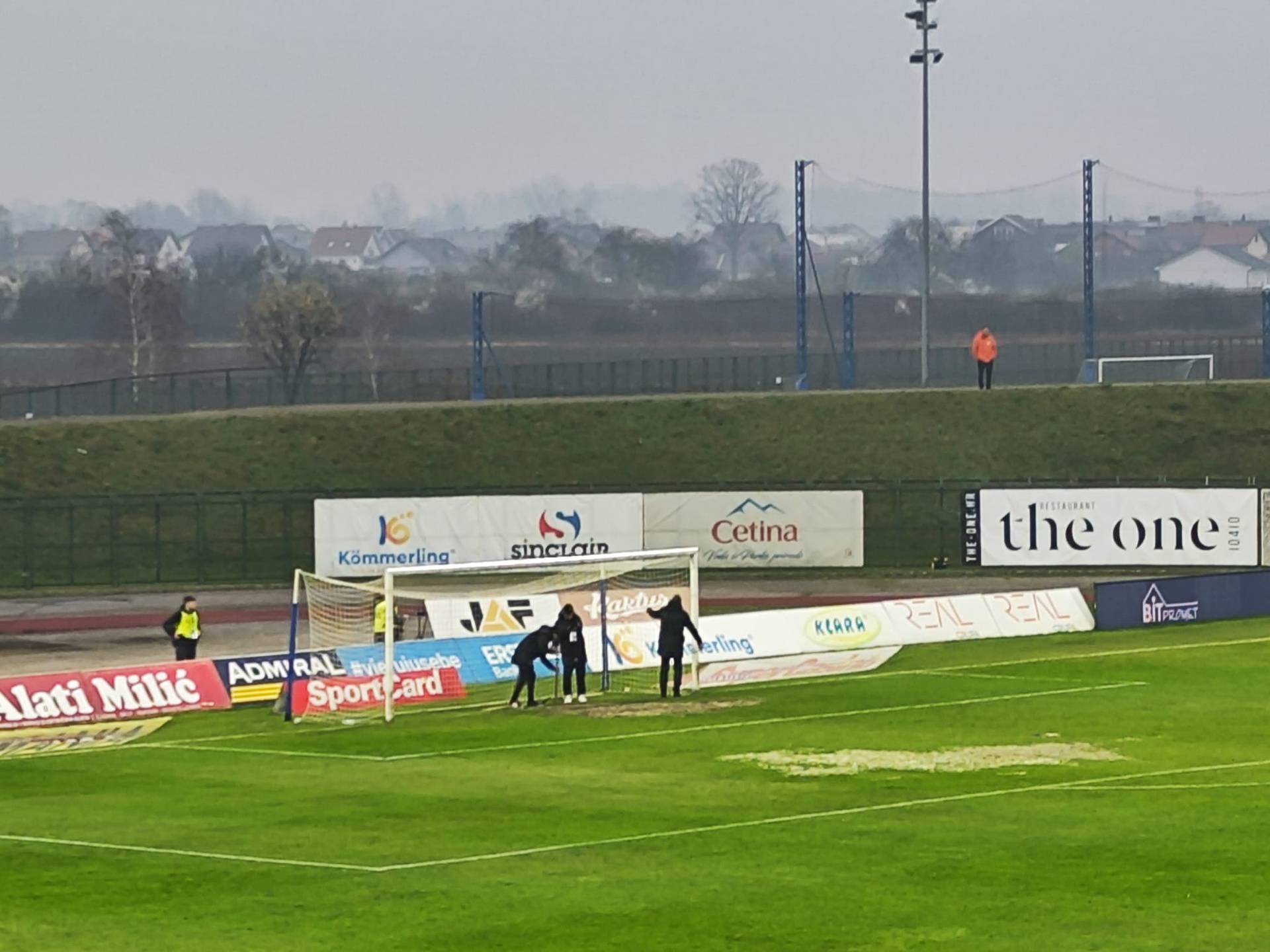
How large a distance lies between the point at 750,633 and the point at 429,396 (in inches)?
2100

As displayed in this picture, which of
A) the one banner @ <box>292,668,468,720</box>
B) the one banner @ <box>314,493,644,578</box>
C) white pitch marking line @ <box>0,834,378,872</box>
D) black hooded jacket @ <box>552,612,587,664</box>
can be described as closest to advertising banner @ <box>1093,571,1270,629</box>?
black hooded jacket @ <box>552,612,587,664</box>

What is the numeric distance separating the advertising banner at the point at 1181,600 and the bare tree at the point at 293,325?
5340cm

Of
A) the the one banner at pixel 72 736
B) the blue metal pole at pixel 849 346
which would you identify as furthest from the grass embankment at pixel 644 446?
the the one banner at pixel 72 736

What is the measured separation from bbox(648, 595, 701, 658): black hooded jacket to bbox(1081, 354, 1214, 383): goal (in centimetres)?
4251

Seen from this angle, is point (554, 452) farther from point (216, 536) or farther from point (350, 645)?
point (350, 645)

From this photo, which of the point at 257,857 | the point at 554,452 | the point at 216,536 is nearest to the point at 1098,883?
the point at 257,857

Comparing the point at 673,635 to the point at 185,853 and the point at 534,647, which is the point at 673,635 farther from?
the point at 185,853

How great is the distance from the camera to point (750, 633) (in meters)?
39.1

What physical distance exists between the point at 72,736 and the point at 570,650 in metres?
8.23

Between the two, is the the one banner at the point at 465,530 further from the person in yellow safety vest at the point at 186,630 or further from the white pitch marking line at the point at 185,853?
the white pitch marking line at the point at 185,853

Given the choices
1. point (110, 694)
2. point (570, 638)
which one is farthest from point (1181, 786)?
point (110, 694)

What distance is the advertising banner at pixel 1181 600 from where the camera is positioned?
43.2 metres

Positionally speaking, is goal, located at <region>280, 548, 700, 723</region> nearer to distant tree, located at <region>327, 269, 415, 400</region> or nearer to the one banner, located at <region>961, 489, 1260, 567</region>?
the one banner, located at <region>961, 489, 1260, 567</region>

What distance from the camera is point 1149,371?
74.4 m
